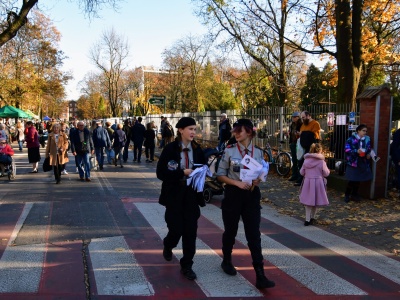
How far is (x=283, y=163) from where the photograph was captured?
12750 millimetres

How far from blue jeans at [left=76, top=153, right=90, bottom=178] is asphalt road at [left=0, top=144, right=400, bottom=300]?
3.20 meters

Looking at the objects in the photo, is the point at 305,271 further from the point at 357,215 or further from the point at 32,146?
the point at 32,146

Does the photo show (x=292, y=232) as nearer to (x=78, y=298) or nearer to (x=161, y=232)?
(x=161, y=232)

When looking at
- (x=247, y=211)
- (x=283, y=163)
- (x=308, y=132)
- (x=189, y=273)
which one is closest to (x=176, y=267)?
(x=189, y=273)

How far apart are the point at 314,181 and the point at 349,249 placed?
1.49m

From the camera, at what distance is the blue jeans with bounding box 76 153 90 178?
1149 cm

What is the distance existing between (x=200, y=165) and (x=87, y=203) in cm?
480

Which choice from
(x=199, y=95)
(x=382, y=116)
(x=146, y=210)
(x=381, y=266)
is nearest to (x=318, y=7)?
(x=382, y=116)

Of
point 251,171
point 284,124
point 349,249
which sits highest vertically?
point 284,124

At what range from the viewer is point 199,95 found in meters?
45.0

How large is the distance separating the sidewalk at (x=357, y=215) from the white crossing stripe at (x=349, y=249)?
11.2 inches

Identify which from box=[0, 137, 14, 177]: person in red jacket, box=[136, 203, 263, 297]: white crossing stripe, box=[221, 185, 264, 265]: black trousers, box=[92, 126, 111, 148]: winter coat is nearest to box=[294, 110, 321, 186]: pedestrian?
box=[136, 203, 263, 297]: white crossing stripe

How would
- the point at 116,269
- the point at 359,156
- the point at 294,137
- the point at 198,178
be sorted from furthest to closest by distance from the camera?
the point at 294,137
the point at 359,156
the point at 116,269
the point at 198,178

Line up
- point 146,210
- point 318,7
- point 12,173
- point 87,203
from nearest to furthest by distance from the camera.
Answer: point 146,210 < point 87,203 < point 12,173 < point 318,7
